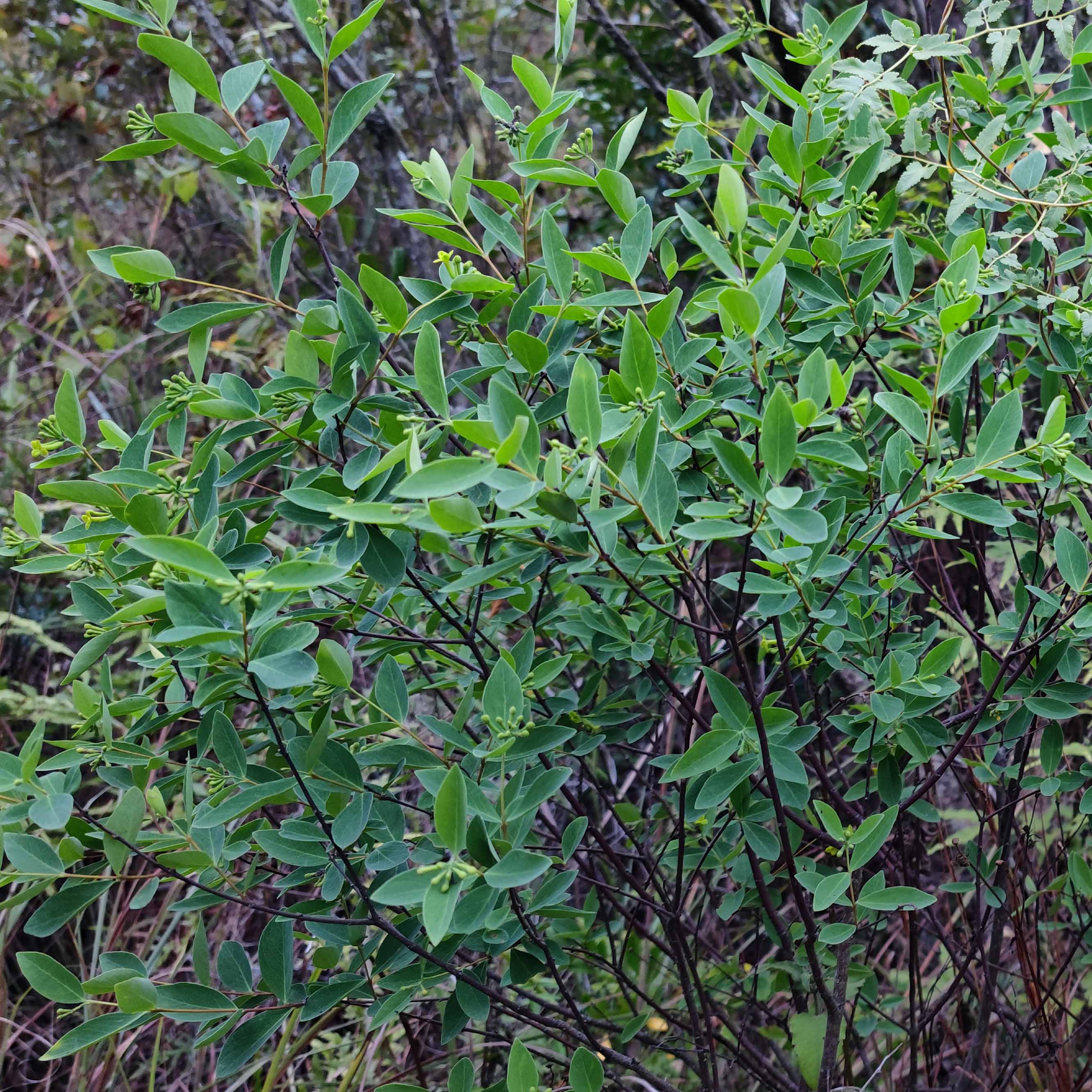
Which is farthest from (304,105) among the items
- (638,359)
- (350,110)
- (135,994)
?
(135,994)

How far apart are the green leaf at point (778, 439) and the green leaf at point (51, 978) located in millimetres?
905

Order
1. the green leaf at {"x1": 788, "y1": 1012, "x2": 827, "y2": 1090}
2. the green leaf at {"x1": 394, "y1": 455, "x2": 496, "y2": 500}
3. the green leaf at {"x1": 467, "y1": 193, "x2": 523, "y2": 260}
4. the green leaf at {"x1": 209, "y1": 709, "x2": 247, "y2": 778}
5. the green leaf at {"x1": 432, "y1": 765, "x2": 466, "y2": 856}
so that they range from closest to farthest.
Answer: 1. the green leaf at {"x1": 394, "y1": 455, "x2": 496, "y2": 500}
2. the green leaf at {"x1": 432, "y1": 765, "x2": 466, "y2": 856}
3. the green leaf at {"x1": 209, "y1": 709, "x2": 247, "y2": 778}
4. the green leaf at {"x1": 467, "y1": 193, "x2": 523, "y2": 260}
5. the green leaf at {"x1": 788, "y1": 1012, "x2": 827, "y2": 1090}

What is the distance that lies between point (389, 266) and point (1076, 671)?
3041 millimetres

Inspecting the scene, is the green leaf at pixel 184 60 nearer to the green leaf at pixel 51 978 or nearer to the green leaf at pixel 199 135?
the green leaf at pixel 199 135

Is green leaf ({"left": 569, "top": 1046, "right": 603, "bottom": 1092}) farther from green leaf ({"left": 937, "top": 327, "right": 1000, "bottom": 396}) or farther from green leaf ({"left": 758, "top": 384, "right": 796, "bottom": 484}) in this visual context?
green leaf ({"left": 937, "top": 327, "right": 1000, "bottom": 396})

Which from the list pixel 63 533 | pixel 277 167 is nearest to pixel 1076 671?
pixel 277 167

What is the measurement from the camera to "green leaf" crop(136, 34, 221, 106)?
0.92 metres

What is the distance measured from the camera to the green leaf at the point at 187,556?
2.46ft

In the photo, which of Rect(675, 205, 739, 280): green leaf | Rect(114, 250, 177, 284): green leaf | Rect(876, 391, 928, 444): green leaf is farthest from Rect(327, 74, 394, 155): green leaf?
Rect(876, 391, 928, 444): green leaf

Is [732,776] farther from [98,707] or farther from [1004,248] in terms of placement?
[1004,248]

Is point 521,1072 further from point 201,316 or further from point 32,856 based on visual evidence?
point 201,316

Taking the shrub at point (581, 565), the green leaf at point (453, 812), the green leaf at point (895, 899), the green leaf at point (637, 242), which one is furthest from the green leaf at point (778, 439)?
the green leaf at point (895, 899)

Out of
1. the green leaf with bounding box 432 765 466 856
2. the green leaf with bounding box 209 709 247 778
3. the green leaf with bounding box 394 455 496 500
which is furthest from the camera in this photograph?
the green leaf with bounding box 209 709 247 778

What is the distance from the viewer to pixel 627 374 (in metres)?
0.94
